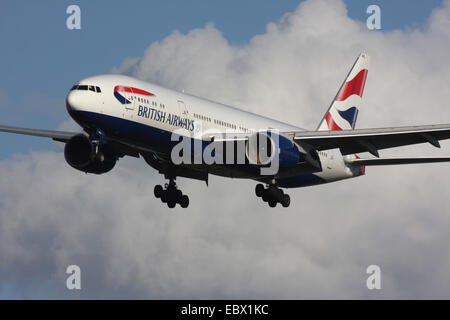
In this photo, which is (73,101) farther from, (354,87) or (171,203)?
(354,87)

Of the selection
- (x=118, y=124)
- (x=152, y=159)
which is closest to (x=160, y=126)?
(x=118, y=124)

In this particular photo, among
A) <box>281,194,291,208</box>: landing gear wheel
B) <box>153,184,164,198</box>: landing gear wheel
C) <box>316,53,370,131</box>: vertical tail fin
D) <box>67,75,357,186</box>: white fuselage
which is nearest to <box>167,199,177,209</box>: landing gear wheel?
<box>153,184,164,198</box>: landing gear wheel

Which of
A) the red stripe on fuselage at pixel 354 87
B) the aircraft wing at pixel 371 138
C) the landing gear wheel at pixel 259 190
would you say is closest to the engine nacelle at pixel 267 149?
the aircraft wing at pixel 371 138

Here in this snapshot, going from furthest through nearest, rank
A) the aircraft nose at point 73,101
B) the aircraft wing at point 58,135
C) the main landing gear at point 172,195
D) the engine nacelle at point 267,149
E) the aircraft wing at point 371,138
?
the main landing gear at point 172,195
the aircraft wing at point 58,135
the engine nacelle at point 267,149
the aircraft wing at point 371,138
the aircraft nose at point 73,101

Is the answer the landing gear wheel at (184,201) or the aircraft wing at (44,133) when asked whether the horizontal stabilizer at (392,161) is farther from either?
the aircraft wing at (44,133)

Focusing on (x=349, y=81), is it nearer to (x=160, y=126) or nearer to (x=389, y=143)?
(x=389, y=143)

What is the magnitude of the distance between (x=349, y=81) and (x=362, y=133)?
16.7 m

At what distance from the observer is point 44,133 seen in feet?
162

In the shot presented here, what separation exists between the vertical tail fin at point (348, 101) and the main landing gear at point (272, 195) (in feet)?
25.8

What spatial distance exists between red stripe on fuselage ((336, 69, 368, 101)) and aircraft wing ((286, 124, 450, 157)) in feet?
37.4

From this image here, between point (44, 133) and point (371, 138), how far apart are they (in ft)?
61.8

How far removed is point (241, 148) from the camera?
139ft

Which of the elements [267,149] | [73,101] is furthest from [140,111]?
[267,149]

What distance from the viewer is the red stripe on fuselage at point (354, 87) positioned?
186 ft
